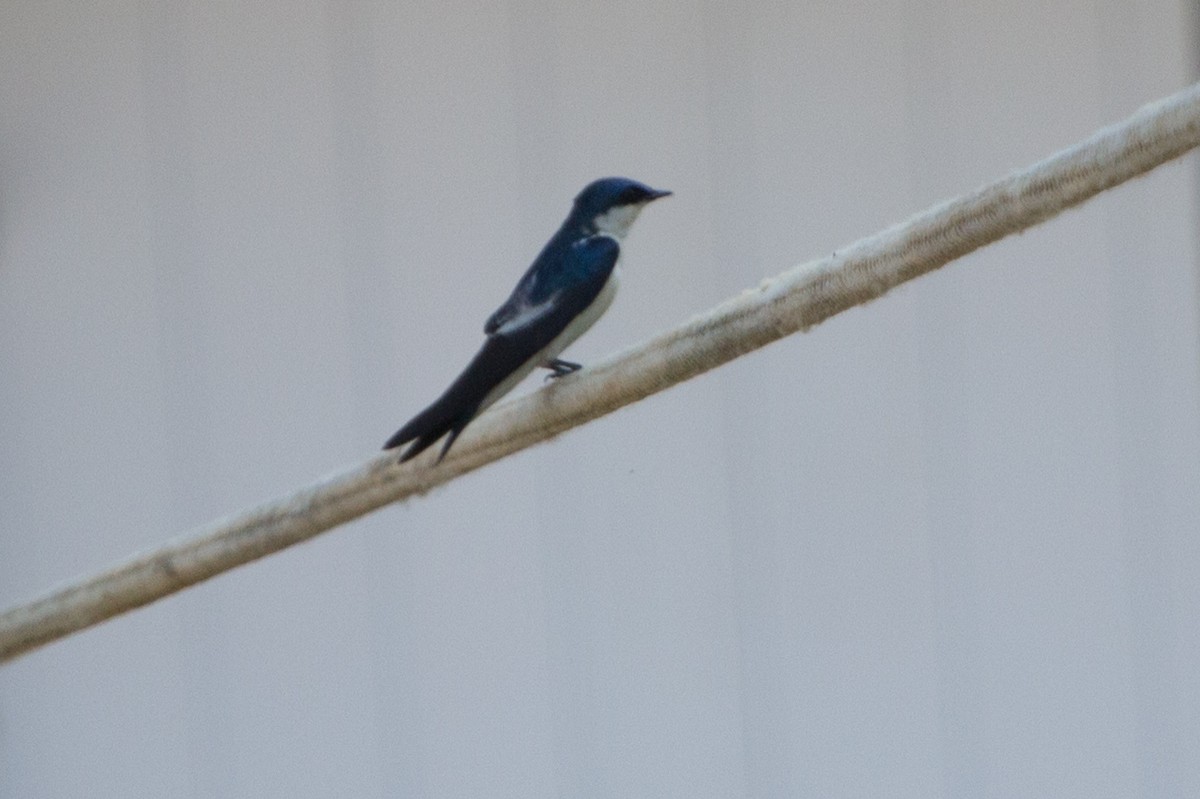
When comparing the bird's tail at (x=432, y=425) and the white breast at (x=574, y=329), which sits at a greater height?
the white breast at (x=574, y=329)

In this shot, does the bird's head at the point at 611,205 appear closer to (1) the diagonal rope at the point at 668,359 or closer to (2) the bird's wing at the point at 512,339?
(2) the bird's wing at the point at 512,339

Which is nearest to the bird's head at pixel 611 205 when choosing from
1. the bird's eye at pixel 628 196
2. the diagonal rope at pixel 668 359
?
the bird's eye at pixel 628 196

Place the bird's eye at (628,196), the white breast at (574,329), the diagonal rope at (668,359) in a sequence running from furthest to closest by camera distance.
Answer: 1. the bird's eye at (628,196)
2. the white breast at (574,329)
3. the diagonal rope at (668,359)

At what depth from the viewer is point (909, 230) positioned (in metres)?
0.60

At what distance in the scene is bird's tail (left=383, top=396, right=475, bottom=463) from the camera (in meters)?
0.63

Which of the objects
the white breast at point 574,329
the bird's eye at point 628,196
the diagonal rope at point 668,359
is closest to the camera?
the diagonal rope at point 668,359

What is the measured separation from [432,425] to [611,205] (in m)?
0.23

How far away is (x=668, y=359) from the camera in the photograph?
0.64 m

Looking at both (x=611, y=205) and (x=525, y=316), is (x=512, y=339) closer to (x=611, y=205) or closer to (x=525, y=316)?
(x=525, y=316)

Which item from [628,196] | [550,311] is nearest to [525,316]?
[550,311]

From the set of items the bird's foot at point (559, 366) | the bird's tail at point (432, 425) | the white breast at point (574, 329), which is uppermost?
the white breast at point (574, 329)

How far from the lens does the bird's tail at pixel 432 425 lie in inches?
24.9

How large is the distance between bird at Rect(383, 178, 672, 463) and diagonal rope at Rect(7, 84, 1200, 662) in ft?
0.08

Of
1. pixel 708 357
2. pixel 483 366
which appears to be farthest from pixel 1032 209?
pixel 483 366
